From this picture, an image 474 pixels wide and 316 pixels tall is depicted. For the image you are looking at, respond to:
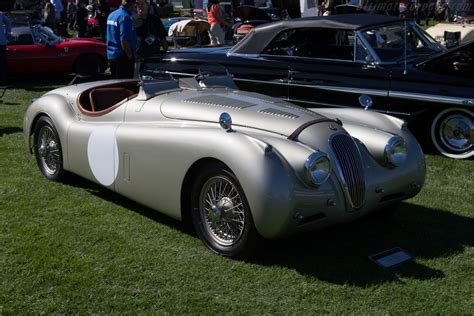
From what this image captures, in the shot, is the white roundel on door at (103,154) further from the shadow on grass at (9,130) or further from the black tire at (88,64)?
the black tire at (88,64)

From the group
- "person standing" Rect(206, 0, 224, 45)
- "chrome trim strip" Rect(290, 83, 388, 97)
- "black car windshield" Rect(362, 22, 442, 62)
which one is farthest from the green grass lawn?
"person standing" Rect(206, 0, 224, 45)

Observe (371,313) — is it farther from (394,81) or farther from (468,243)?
(394,81)

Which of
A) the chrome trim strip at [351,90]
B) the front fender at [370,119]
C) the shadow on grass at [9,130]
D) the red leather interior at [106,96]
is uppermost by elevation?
the red leather interior at [106,96]

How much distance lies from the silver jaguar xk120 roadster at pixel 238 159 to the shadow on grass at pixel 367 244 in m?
0.27

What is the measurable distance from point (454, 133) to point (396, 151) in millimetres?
2646

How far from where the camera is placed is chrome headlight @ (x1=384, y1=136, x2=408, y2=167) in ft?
13.8

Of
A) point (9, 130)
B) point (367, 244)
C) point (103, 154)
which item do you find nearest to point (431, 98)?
point (367, 244)

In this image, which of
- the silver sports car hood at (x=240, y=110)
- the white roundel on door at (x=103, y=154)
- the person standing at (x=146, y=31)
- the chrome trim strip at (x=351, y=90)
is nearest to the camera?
the silver sports car hood at (x=240, y=110)

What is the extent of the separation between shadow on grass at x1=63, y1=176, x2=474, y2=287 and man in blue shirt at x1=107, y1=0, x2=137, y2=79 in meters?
3.75

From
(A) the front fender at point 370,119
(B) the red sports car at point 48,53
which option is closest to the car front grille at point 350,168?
(A) the front fender at point 370,119

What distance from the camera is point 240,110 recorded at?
14.2 ft

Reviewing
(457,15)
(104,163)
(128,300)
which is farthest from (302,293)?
(457,15)

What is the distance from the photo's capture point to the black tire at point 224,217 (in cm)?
382

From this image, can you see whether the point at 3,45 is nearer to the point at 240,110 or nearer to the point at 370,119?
the point at 240,110
